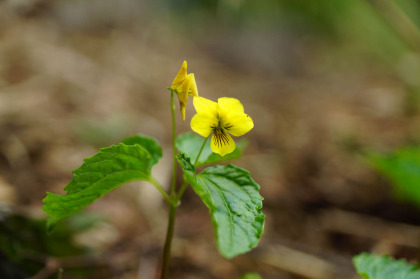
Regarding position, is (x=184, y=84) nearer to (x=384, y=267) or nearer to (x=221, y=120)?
(x=221, y=120)

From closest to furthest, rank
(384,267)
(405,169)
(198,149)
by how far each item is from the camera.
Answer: (384,267) → (198,149) → (405,169)

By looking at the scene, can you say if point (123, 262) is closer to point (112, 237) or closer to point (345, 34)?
point (112, 237)

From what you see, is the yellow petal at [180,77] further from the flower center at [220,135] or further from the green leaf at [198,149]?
the green leaf at [198,149]

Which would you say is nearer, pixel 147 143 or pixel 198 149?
pixel 147 143

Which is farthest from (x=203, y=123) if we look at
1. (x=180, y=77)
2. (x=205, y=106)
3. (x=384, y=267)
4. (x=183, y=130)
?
(x=183, y=130)

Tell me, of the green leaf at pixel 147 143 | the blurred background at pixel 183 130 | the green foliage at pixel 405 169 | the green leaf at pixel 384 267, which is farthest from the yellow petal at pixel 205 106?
the green foliage at pixel 405 169

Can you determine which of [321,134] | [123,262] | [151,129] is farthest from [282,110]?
[123,262]
